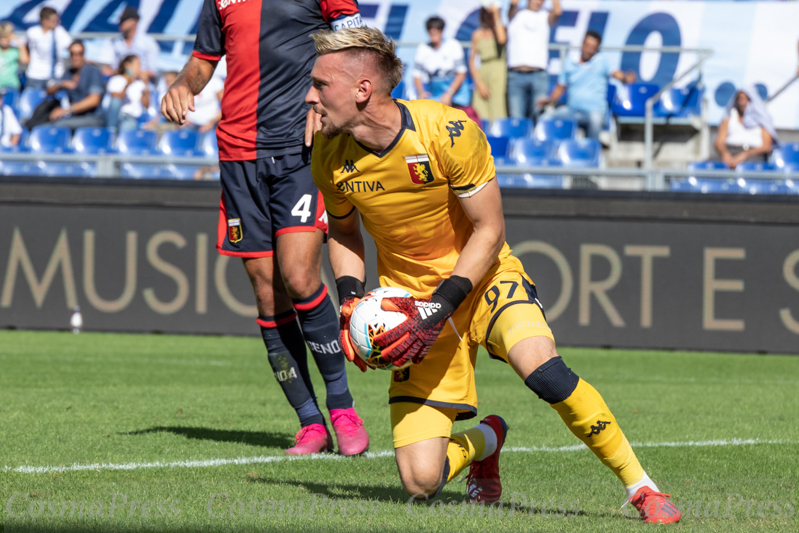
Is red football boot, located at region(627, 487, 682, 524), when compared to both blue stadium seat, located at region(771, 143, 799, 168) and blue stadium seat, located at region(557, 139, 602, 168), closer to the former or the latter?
blue stadium seat, located at region(557, 139, 602, 168)

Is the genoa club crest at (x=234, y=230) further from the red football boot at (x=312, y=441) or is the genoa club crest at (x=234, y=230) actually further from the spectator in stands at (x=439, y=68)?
the spectator in stands at (x=439, y=68)

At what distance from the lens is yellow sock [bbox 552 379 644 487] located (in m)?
3.58

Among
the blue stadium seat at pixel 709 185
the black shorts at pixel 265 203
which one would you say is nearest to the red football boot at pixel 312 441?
the black shorts at pixel 265 203

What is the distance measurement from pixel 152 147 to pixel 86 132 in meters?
1.04

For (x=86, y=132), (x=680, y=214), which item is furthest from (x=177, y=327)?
(x=680, y=214)

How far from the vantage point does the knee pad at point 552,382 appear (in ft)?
11.7

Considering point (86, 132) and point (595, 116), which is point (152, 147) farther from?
point (595, 116)

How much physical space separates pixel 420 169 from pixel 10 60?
14323mm

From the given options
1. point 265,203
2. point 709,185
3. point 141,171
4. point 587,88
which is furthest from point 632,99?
point 265,203

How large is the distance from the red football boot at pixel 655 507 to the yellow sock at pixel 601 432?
56 millimetres

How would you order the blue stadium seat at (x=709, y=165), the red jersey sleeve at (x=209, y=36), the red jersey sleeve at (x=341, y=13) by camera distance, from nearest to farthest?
the red jersey sleeve at (x=341, y=13) → the red jersey sleeve at (x=209, y=36) → the blue stadium seat at (x=709, y=165)

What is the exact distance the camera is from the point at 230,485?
162 inches

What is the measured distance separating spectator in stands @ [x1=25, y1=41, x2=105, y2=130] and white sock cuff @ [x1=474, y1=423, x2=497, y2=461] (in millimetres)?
11783

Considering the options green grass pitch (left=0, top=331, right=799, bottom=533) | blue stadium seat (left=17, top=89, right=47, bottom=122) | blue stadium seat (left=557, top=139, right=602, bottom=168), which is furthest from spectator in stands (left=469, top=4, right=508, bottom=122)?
blue stadium seat (left=17, top=89, right=47, bottom=122)
